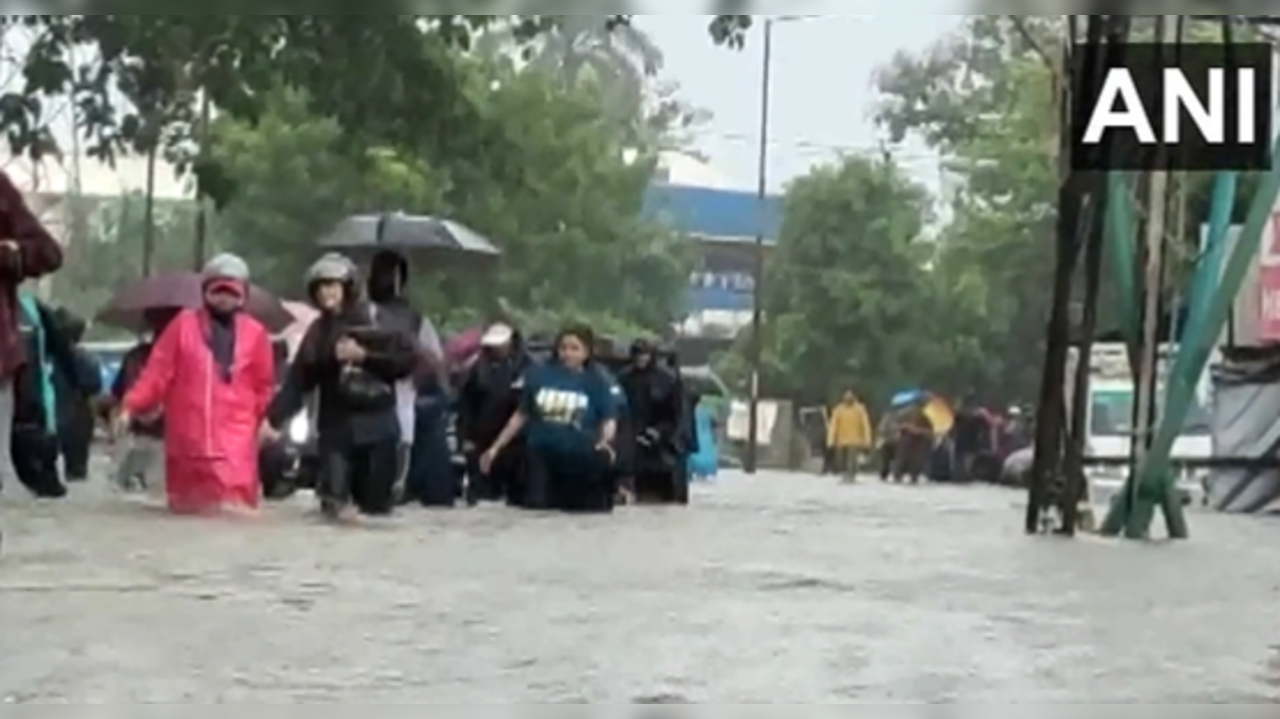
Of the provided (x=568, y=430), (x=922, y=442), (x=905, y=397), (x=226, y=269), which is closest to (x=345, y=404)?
(x=226, y=269)

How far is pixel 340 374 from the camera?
38.5ft

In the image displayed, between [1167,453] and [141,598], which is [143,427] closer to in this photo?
[1167,453]

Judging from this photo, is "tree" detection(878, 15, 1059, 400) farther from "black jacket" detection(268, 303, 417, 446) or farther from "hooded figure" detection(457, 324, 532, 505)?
"black jacket" detection(268, 303, 417, 446)

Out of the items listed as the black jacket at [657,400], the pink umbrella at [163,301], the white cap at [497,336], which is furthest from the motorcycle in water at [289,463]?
the black jacket at [657,400]

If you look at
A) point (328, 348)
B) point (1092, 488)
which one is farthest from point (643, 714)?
point (1092, 488)

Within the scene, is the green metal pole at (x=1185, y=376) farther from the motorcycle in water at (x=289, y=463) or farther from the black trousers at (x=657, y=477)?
the black trousers at (x=657, y=477)

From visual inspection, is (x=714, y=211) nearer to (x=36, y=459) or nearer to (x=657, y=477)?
(x=657, y=477)

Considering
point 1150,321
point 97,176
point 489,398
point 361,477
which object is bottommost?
point 361,477

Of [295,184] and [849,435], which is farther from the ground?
[295,184]

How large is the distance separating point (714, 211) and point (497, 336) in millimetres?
7857

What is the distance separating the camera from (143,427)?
13.9 m

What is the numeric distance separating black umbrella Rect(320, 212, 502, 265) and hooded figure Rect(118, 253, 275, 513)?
10.4 feet

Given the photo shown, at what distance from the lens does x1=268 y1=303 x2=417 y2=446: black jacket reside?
11.8 metres

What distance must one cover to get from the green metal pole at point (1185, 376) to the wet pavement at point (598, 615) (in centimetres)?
47
